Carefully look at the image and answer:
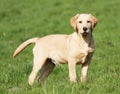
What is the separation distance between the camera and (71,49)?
8008mm

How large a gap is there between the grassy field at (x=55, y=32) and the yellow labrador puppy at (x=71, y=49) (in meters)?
0.28

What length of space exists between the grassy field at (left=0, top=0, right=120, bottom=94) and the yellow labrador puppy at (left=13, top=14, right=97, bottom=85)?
280mm

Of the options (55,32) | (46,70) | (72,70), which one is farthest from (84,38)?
(55,32)

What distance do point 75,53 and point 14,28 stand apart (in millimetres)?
9976

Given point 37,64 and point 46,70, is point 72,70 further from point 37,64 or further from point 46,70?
point 46,70

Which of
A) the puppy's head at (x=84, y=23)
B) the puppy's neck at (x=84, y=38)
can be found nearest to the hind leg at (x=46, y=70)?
the puppy's neck at (x=84, y=38)

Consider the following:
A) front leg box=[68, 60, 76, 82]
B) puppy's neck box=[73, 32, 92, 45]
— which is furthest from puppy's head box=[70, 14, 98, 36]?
front leg box=[68, 60, 76, 82]

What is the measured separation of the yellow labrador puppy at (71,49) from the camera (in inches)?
311

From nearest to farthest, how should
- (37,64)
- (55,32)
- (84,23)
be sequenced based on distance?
(84,23)
(37,64)
(55,32)

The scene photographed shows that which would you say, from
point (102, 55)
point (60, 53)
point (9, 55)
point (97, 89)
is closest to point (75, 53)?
point (60, 53)

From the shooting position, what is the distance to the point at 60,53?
8312mm

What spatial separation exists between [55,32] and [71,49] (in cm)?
861

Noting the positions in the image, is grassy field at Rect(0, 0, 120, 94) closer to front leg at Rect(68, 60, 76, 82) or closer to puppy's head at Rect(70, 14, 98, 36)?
front leg at Rect(68, 60, 76, 82)

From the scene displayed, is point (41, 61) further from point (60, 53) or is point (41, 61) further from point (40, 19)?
point (40, 19)
